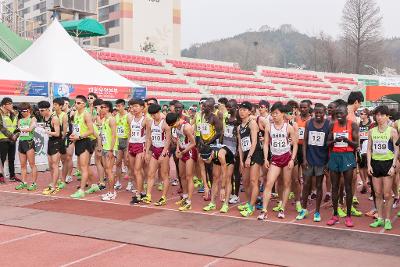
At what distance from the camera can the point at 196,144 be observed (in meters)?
9.58

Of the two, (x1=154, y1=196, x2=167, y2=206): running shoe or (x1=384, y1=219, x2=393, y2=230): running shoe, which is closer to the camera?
(x1=384, y1=219, x2=393, y2=230): running shoe

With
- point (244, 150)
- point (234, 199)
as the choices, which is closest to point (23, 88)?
point (234, 199)

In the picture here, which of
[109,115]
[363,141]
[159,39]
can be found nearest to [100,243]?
[109,115]

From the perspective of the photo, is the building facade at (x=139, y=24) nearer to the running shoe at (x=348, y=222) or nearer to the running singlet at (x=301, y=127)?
the running singlet at (x=301, y=127)

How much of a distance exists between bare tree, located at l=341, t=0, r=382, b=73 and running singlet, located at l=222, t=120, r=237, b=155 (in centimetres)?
6641

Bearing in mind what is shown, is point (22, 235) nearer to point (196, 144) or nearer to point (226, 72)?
point (196, 144)

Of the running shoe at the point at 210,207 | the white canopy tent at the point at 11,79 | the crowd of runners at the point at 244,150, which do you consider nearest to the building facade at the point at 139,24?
the white canopy tent at the point at 11,79

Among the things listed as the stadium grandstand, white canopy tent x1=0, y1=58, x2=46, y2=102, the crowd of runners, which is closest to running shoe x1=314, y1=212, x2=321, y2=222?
the crowd of runners

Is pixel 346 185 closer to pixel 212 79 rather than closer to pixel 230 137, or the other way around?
pixel 230 137

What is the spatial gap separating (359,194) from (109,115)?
5.76 m

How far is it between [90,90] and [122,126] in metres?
4.34

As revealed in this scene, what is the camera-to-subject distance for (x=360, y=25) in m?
70.7

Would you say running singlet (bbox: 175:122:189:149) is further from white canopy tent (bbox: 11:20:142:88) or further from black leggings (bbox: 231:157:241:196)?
white canopy tent (bbox: 11:20:142:88)

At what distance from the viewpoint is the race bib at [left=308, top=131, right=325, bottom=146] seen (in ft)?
26.3
